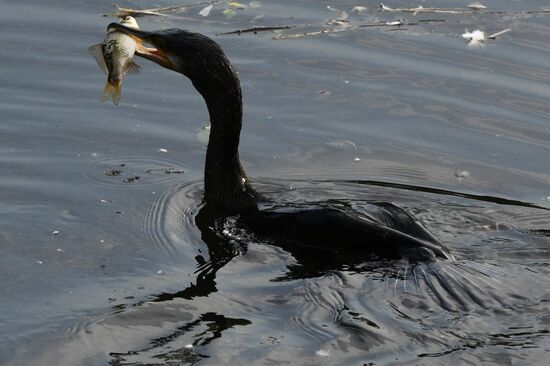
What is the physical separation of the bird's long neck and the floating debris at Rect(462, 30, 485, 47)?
3.74 m

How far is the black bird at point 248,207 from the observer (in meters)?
7.30

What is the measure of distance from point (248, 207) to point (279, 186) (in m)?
0.61

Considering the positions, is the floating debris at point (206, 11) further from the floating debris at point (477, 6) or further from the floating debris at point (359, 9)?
the floating debris at point (477, 6)

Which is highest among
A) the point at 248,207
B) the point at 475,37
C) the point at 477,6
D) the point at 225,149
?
the point at 477,6

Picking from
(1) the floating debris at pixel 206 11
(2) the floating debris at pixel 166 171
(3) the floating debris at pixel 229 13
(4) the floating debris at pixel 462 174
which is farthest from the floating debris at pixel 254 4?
(4) the floating debris at pixel 462 174

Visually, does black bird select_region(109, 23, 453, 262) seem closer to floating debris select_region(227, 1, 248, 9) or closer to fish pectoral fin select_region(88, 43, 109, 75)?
fish pectoral fin select_region(88, 43, 109, 75)

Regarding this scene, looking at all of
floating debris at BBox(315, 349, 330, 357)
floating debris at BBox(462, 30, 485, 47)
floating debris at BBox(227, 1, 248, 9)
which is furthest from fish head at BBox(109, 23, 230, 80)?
floating debris at BBox(462, 30, 485, 47)

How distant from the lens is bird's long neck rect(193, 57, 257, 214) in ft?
26.5

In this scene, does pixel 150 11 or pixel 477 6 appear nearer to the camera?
pixel 150 11

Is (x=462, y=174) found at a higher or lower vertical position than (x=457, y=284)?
higher

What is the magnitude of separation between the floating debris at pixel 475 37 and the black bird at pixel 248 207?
3.75 meters

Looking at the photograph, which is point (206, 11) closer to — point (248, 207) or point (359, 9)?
point (359, 9)

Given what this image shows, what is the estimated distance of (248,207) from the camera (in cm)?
803

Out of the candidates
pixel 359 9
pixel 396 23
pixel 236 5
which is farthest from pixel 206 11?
pixel 396 23
